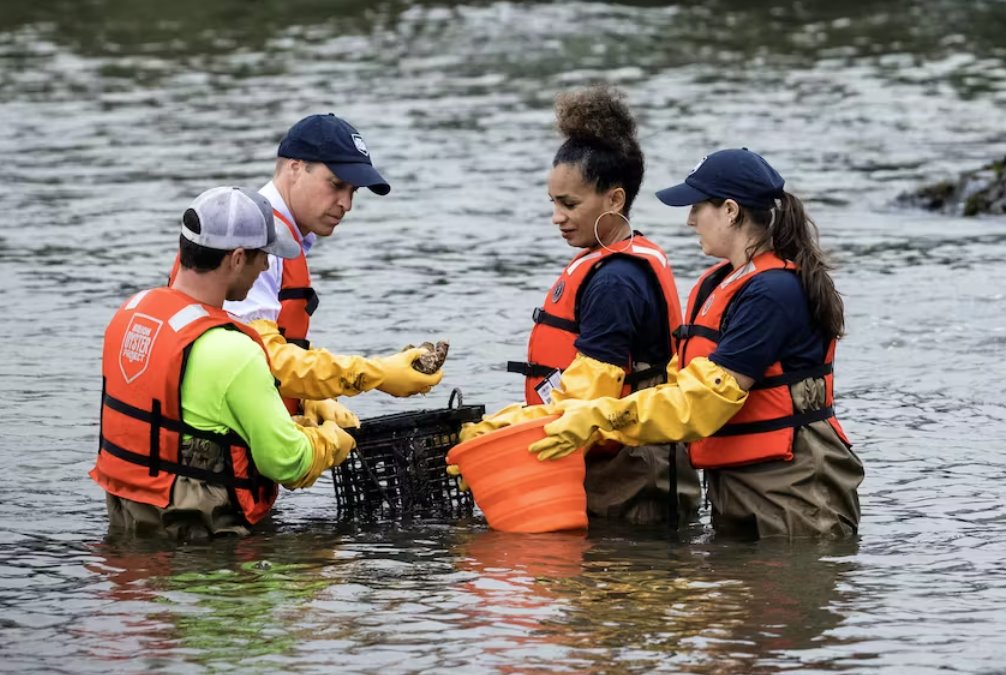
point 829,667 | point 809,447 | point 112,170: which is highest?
point 112,170

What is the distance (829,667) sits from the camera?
6117mm

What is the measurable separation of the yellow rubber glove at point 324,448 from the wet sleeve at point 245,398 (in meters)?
0.07

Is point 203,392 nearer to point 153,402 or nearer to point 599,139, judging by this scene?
point 153,402

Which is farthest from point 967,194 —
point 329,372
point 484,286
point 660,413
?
point 329,372

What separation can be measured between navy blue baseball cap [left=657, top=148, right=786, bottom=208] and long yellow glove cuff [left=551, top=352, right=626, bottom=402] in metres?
0.75

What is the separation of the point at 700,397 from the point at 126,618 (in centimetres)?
239

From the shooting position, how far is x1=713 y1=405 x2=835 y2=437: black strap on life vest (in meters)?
7.25

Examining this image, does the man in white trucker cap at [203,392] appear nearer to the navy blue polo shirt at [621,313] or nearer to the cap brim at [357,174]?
the cap brim at [357,174]

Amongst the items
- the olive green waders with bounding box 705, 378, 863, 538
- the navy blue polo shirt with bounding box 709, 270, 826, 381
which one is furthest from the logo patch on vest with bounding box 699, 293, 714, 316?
the olive green waders with bounding box 705, 378, 863, 538

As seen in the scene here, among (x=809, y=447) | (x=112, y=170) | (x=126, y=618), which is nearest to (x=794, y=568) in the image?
(x=809, y=447)

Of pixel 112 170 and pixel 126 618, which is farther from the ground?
pixel 112 170

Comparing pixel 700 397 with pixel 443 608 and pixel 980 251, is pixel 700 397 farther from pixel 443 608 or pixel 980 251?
pixel 980 251

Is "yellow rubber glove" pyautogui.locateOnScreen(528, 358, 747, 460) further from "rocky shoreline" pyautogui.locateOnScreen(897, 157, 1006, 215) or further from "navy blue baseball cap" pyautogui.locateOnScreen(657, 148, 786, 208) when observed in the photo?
"rocky shoreline" pyautogui.locateOnScreen(897, 157, 1006, 215)

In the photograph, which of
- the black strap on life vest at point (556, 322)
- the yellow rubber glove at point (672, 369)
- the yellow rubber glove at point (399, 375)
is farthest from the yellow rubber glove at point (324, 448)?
the yellow rubber glove at point (672, 369)
